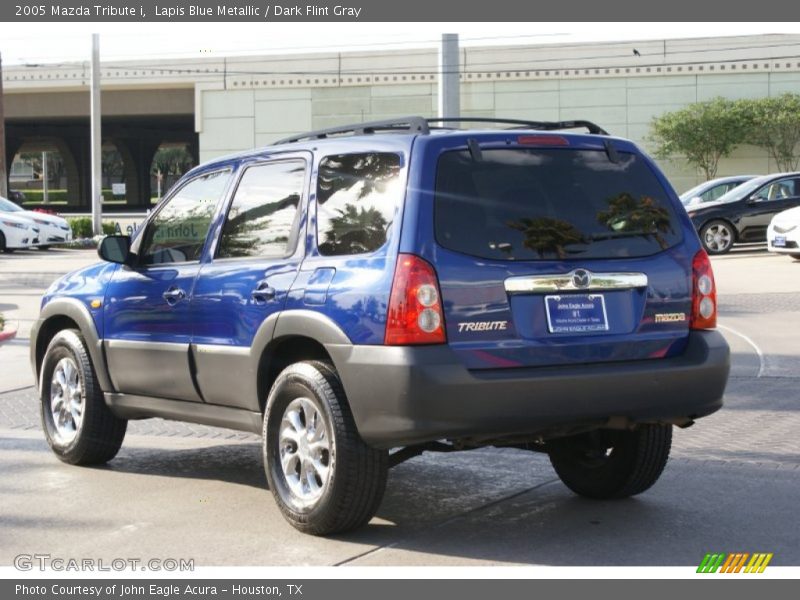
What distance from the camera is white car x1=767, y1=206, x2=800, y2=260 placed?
72.3 feet

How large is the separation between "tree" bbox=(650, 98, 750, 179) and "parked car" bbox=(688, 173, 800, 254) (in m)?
22.2

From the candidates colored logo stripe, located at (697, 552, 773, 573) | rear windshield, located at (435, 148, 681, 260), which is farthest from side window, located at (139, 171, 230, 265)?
colored logo stripe, located at (697, 552, 773, 573)

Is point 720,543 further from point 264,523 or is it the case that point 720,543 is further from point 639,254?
point 264,523

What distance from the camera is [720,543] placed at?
235 inches

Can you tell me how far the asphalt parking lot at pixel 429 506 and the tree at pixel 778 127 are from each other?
3939 centimetres

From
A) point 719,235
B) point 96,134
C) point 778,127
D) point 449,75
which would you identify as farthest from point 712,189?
point 96,134

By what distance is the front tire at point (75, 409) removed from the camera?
26.1ft

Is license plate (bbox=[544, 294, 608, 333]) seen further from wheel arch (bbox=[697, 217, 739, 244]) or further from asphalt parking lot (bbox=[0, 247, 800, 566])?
wheel arch (bbox=[697, 217, 739, 244])

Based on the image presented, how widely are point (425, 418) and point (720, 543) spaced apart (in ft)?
5.08

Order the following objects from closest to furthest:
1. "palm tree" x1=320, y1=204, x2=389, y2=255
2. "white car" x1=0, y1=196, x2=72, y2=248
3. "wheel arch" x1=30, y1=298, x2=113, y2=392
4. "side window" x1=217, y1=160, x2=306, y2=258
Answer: "palm tree" x1=320, y1=204, x2=389, y2=255 < "side window" x1=217, y1=160, x2=306, y2=258 < "wheel arch" x1=30, y1=298, x2=113, y2=392 < "white car" x1=0, y1=196, x2=72, y2=248

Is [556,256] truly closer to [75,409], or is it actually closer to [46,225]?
[75,409]

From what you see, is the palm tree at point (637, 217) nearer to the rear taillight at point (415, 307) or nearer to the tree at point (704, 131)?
the rear taillight at point (415, 307)

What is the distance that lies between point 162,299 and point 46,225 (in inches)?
1094
